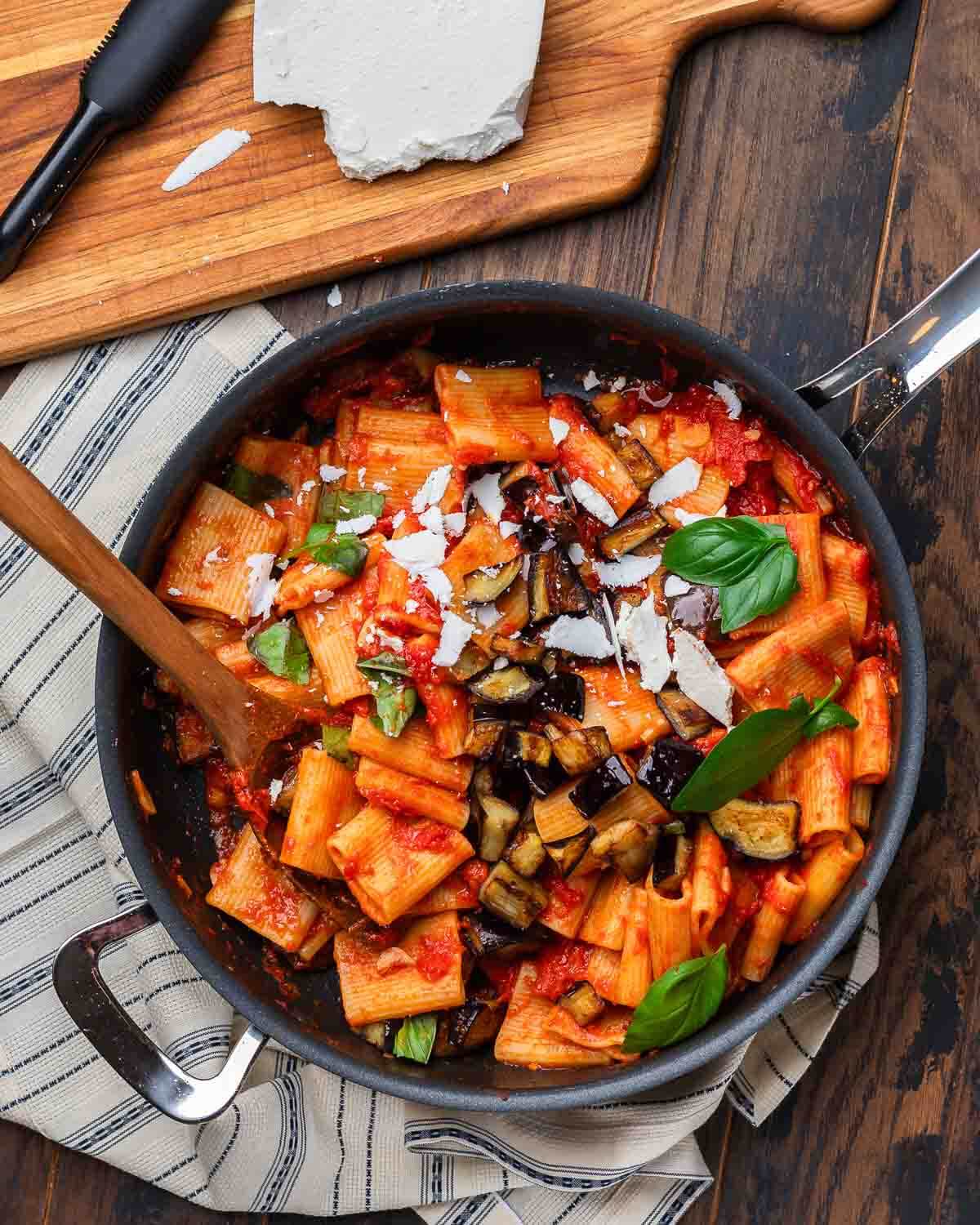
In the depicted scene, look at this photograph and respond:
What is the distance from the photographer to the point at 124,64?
7.89 ft

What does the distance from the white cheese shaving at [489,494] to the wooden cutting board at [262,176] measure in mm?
559

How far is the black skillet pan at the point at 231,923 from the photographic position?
83.4 inches

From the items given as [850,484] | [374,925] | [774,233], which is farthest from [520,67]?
[374,925]

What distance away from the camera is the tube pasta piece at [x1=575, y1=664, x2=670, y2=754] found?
219 centimetres

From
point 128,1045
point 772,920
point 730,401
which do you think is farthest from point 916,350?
point 128,1045

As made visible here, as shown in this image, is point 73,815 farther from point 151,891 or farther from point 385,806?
point 385,806

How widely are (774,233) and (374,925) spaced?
1652 mm

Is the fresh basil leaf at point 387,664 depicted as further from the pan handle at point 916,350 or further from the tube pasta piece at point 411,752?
the pan handle at point 916,350

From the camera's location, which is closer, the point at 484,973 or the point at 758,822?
the point at 758,822

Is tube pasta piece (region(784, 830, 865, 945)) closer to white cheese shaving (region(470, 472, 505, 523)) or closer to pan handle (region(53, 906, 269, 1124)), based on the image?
white cheese shaving (region(470, 472, 505, 523))

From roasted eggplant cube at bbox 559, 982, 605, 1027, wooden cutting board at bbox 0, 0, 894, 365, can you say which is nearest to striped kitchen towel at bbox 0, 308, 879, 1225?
wooden cutting board at bbox 0, 0, 894, 365

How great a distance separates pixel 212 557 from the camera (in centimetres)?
231

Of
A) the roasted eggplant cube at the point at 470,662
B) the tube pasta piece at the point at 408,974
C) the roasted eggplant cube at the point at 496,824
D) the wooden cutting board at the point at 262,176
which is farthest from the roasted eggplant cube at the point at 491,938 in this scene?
the wooden cutting board at the point at 262,176

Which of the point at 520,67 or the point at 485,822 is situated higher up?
the point at 520,67
